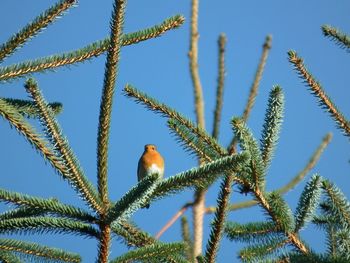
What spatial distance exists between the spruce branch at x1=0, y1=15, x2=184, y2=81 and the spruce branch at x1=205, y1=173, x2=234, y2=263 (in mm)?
907

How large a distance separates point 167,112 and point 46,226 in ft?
2.75

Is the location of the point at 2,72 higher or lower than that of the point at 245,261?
higher

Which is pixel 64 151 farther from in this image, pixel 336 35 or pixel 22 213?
pixel 336 35

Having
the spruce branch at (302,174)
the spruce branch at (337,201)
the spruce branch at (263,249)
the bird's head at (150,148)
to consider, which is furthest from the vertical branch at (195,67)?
the spruce branch at (337,201)

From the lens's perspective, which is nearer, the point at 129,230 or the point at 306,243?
Answer: the point at 306,243

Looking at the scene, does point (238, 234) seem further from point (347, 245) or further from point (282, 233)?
point (347, 245)

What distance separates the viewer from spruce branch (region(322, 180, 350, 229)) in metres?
2.29

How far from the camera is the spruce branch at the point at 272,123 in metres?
2.49

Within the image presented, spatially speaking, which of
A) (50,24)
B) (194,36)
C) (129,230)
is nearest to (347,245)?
(129,230)

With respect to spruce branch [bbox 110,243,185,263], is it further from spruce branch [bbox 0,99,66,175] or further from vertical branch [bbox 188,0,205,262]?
vertical branch [bbox 188,0,205,262]

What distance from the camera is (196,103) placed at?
6.14 m

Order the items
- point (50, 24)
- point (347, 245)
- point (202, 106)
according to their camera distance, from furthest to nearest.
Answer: point (202, 106), point (50, 24), point (347, 245)

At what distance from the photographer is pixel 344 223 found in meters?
2.36

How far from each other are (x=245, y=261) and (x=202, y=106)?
382 centimetres
